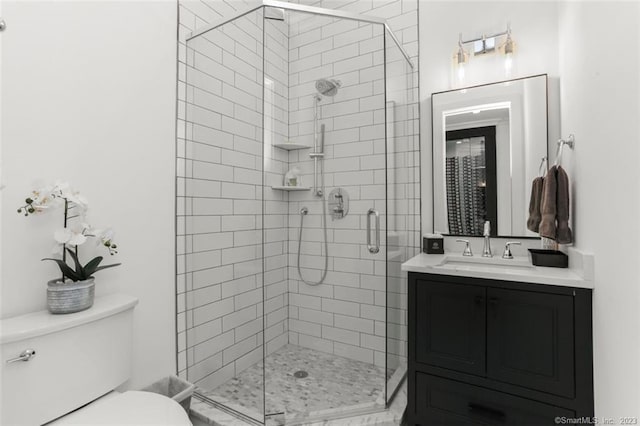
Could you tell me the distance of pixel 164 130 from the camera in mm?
1802

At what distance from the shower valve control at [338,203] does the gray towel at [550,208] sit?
3.44ft

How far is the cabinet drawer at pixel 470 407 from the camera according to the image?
1.45 metres

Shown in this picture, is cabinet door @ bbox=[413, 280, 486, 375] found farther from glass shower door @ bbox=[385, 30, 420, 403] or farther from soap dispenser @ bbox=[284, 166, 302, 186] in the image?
soap dispenser @ bbox=[284, 166, 302, 186]

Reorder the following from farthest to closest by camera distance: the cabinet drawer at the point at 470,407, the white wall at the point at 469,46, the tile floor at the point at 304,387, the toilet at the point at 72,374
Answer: the white wall at the point at 469,46 → the tile floor at the point at 304,387 → the cabinet drawer at the point at 470,407 → the toilet at the point at 72,374

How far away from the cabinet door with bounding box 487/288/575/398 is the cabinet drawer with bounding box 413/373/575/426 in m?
0.09

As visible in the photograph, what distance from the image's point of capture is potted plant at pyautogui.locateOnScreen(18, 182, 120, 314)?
3.95ft

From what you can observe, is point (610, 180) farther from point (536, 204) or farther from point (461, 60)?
point (461, 60)

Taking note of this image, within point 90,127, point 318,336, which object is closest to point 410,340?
point 318,336

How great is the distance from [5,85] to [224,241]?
1110 millimetres

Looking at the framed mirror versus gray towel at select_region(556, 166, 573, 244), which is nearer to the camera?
gray towel at select_region(556, 166, 573, 244)

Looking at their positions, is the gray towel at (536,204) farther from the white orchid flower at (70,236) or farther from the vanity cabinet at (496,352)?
the white orchid flower at (70,236)

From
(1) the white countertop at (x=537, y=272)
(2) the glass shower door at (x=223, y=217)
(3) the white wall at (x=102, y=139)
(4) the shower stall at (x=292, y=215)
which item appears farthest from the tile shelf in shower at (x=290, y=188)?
(1) the white countertop at (x=537, y=272)

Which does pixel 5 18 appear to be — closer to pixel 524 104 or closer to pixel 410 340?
pixel 410 340

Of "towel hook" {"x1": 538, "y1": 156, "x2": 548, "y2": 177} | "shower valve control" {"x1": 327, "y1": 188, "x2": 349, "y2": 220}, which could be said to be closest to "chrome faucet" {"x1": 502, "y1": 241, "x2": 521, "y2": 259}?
"towel hook" {"x1": 538, "y1": 156, "x2": 548, "y2": 177}
